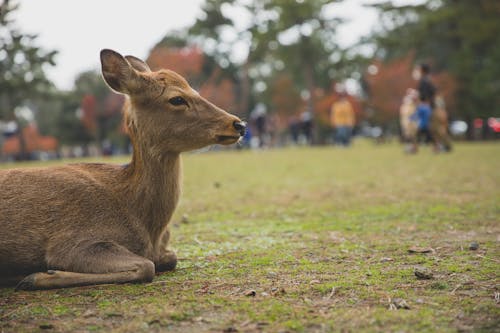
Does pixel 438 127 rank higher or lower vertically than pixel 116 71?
lower

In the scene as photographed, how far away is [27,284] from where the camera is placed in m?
3.65

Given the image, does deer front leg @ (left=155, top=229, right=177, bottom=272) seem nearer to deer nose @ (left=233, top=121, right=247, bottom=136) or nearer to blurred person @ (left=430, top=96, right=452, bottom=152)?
deer nose @ (left=233, top=121, right=247, bottom=136)

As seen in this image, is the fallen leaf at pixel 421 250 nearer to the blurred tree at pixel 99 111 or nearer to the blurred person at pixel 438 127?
the blurred person at pixel 438 127

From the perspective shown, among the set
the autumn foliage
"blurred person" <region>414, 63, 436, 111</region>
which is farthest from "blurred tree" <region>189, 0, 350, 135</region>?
"blurred person" <region>414, 63, 436, 111</region>

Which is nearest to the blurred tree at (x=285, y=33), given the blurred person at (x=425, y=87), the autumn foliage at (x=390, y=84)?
the autumn foliage at (x=390, y=84)

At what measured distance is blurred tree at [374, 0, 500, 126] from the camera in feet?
118

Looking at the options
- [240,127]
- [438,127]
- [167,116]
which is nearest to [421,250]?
[240,127]

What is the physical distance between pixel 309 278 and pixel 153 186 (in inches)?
55.8

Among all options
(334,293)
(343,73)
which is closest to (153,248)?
(334,293)

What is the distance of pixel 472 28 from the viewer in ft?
119

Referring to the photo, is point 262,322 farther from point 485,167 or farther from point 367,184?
point 485,167

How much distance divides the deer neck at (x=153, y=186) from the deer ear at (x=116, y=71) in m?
0.48

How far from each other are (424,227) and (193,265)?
9.13 ft

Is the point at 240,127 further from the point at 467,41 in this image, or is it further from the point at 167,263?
the point at 467,41
